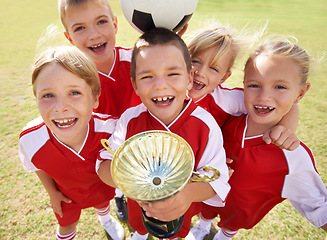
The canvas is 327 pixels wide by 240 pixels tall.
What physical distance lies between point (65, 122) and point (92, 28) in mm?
855

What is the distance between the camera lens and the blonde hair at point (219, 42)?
161cm

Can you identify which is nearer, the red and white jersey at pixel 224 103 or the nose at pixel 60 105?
the nose at pixel 60 105

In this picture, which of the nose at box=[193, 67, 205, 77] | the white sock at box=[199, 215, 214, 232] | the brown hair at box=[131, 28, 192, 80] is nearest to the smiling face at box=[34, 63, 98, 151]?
the brown hair at box=[131, 28, 192, 80]

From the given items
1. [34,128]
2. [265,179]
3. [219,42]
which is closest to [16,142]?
[34,128]

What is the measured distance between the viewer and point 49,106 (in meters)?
1.33

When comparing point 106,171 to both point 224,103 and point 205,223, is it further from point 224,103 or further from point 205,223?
Result: point 205,223

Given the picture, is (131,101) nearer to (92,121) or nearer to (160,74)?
(92,121)

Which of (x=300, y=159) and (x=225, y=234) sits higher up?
(x=300, y=159)

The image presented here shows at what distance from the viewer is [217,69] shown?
5.42 feet

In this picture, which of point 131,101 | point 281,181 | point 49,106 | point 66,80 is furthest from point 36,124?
point 281,181

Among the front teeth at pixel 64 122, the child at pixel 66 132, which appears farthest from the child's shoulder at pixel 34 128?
the front teeth at pixel 64 122

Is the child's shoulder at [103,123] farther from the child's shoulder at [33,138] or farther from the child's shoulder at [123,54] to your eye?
the child's shoulder at [123,54]

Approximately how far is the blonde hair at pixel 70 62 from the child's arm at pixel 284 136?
4.16 feet

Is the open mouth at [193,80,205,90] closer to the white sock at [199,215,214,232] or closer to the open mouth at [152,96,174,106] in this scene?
the open mouth at [152,96,174,106]
